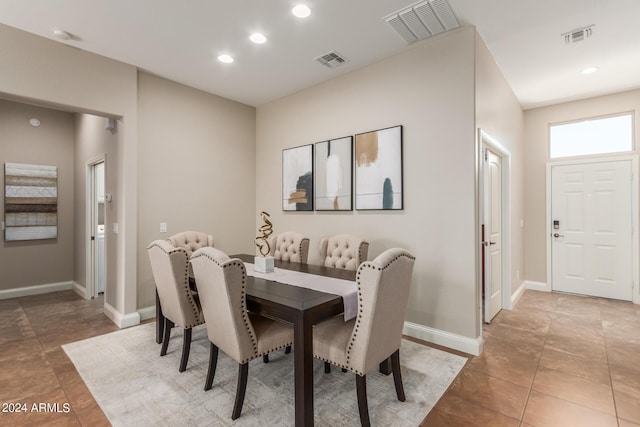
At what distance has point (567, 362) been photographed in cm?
265

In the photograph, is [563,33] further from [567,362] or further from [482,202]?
[567,362]

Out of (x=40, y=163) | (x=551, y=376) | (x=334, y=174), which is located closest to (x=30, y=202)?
(x=40, y=163)

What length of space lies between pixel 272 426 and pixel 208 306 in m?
0.84

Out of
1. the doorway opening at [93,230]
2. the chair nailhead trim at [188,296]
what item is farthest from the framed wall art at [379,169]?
the doorway opening at [93,230]

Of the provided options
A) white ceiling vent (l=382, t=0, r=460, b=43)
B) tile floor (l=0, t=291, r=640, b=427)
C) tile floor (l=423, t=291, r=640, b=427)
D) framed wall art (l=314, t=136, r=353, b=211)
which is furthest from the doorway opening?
tile floor (l=423, t=291, r=640, b=427)

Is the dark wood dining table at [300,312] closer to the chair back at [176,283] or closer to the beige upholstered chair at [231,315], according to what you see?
the beige upholstered chair at [231,315]

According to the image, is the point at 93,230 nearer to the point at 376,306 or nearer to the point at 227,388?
the point at 227,388

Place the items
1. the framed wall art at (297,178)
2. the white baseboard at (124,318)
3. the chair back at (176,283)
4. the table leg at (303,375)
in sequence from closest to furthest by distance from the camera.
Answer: the table leg at (303,375)
the chair back at (176,283)
the white baseboard at (124,318)
the framed wall art at (297,178)

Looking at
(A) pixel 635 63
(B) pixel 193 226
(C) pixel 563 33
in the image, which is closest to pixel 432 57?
(C) pixel 563 33

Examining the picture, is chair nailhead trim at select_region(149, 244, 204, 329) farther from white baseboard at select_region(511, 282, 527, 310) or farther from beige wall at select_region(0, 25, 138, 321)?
white baseboard at select_region(511, 282, 527, 310)

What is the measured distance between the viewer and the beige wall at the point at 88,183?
3752 millimetres

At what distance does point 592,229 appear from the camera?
4.59 m

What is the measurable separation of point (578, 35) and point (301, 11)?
2700 millimetres

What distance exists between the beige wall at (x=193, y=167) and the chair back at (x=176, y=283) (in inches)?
52.6
